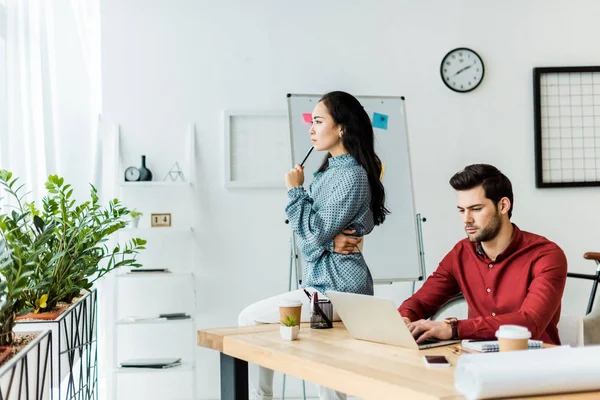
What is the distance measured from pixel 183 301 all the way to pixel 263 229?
611 mm

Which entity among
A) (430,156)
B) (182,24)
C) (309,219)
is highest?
(182,24)

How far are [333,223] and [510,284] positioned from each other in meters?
0.57

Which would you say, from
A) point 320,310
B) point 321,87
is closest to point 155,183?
point 321,87

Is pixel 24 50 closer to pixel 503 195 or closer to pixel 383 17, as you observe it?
pixel 503 195

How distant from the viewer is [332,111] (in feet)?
8.09

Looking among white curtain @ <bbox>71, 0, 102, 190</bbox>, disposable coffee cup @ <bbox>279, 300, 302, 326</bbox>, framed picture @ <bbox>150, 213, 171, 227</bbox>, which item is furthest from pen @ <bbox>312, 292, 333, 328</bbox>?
white curtain @ <bbox>71, 0, 102, 190</bbox>

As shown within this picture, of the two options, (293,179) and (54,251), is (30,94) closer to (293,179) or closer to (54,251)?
(54,251)

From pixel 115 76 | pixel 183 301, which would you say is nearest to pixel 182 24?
pixel 115 76

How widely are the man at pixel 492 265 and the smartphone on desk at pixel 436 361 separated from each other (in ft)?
2.11

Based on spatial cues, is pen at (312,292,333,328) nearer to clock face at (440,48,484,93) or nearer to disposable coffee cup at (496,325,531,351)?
disposable coffee cup at (496,325,531,351)

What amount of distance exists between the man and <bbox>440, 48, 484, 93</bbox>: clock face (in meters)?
2.18

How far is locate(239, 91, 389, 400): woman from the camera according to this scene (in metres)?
2.33

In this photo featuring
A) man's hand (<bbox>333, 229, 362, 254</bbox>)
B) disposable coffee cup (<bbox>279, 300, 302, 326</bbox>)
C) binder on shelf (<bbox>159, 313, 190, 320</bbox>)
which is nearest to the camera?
disposable coffee cup (<bbox>279, 300, 302, 326</bbox>)

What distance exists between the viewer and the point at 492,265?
2.26 metres
